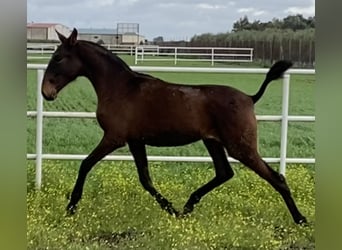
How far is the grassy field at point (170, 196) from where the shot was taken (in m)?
→ 2.50

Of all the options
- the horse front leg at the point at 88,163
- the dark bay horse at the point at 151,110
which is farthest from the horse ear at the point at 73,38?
the horse front leg at the point at 88,163

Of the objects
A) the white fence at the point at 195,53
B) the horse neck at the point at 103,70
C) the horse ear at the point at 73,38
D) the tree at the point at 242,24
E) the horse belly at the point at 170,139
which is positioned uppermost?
the tree at the point at 242,24

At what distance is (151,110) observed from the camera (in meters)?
2.48

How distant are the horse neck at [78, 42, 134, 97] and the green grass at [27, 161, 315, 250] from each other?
0.34 metres

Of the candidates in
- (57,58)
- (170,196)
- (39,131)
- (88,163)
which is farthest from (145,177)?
(57,58)

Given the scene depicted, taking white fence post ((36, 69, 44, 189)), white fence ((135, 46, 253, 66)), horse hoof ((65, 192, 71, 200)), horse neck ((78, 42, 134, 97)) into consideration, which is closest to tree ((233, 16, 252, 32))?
white fence ((135, 46, 253, 66))

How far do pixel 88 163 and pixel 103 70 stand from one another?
40cm

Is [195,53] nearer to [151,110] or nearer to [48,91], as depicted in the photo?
[151,110]

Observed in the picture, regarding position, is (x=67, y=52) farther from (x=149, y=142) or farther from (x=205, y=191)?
(x=205, y=191)

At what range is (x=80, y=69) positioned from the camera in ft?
8.20

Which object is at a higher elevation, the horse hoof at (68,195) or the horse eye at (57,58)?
the horse eye at (57,58)

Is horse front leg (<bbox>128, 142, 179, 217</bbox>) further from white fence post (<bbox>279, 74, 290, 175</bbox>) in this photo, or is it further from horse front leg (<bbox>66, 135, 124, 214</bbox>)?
white fence post (<bbox>279, 74, 290, 175</bbox>)

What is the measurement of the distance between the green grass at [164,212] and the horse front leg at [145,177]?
22mm

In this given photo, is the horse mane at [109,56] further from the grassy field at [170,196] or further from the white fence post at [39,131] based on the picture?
the white fence post at [39,131]
